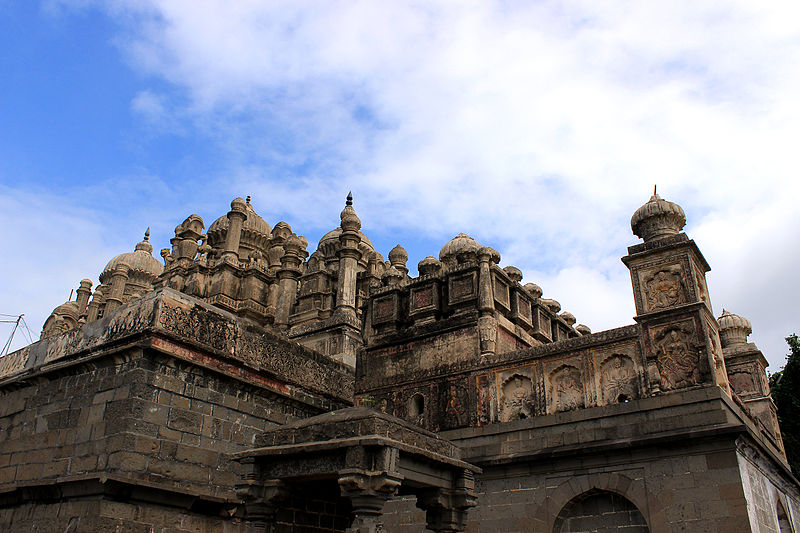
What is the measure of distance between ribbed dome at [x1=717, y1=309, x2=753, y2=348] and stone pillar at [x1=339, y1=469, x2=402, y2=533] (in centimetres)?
1125

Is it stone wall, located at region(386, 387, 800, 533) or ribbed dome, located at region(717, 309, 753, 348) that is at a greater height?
ribbed dome, located at region(717, 309, 753, 348)

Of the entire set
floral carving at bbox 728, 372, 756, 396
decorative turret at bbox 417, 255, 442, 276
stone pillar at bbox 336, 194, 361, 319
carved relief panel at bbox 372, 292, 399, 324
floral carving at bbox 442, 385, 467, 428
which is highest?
stone pillar at bbox 336, 194, 361, 319

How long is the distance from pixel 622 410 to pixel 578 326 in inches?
363

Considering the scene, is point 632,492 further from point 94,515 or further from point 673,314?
point 94,515

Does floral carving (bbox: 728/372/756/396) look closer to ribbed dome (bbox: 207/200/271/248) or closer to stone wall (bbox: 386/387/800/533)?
stone wall (bbox: 386/387/800/533)

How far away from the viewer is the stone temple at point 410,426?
7.02m

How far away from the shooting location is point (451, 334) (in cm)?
1133

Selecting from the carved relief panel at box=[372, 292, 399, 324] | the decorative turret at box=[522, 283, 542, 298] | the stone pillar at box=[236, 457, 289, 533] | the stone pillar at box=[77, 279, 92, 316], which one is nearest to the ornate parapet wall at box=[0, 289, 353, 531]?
the stone pillar at box=[236, 457, 289, 533]

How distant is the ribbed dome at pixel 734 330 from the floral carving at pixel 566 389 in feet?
22.5

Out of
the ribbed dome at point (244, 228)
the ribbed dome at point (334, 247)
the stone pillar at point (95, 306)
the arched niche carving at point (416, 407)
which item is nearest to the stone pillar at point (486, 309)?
the arched niche carving at point (416, 407)

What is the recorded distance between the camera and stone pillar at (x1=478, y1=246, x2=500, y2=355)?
430 inches

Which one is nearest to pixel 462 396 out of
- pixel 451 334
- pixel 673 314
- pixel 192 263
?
pixel 451 334

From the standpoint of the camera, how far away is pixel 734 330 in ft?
47.6

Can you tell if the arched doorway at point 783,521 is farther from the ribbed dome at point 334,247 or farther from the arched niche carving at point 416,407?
the ribbed dome at point 334,247
